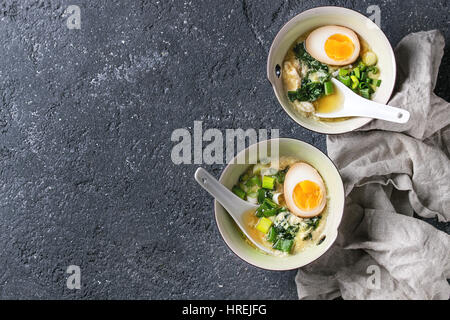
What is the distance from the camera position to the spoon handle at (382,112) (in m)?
1.70

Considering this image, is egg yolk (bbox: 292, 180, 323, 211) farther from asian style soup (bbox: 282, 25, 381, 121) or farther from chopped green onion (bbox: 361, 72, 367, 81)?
chopped green onion (bbox: 361, 72, 367, 81)

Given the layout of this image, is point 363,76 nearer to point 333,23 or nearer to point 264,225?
point 333,23

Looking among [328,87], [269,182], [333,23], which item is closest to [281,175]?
[269,182]

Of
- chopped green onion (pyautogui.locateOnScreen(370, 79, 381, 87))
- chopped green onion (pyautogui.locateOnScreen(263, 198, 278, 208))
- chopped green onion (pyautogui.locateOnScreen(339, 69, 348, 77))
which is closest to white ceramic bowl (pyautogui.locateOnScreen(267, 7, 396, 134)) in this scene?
chopped green onion (pyautogui.locateOnScreen(370, 79, 381, 87))

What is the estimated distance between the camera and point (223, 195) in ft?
5.78

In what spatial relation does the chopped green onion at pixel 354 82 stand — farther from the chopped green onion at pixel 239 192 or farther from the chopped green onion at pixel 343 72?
the chopped green onion at pixel 239 192

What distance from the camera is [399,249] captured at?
1.82m

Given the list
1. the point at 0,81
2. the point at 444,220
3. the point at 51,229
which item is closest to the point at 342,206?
the point at 444,220

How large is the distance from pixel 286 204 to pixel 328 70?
464 mm

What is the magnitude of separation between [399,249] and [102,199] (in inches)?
40.6

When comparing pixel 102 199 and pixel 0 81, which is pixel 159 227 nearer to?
pixel 102 199

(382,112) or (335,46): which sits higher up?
(335,46)

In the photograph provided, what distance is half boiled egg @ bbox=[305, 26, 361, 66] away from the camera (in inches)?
73.0

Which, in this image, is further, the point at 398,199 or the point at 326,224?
the point at 398,199
